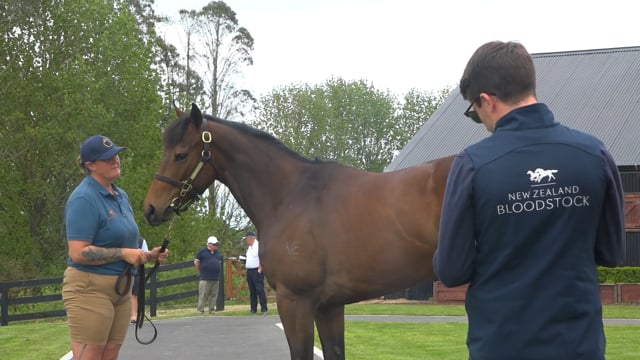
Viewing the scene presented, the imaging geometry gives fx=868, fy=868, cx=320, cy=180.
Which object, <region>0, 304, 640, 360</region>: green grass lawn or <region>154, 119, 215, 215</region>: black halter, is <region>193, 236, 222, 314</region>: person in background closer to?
<region>0, 304, 640, 360</region>: green grass lawn

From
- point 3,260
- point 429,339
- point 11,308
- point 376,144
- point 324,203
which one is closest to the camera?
point 324,203

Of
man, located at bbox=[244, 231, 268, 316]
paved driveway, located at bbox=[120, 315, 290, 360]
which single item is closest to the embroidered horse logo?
paved driveway, located at bbox=[120, 315, 290, 360]

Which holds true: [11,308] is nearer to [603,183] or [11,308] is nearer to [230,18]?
[603,183]

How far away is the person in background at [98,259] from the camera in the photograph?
5.39 metres

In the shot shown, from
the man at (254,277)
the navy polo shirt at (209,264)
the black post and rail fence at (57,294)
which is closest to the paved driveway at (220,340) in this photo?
the man at (254,277)

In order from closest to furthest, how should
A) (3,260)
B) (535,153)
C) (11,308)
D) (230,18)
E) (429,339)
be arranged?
(535,153)
(429,339)
(11,308)
(3,260)
(230,18)

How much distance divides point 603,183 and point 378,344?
33.0ft

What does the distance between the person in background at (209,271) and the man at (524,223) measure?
2028cm

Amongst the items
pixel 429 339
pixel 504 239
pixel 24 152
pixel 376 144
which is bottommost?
pixel 429 339

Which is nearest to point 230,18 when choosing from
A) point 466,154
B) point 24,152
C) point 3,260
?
point 24,152

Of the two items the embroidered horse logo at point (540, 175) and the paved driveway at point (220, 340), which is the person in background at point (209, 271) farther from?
the embroidered horse logo at point (540, 175)

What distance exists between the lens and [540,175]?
8.70 ft

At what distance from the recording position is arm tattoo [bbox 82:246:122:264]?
5344mm

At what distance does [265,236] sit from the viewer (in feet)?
19.9
